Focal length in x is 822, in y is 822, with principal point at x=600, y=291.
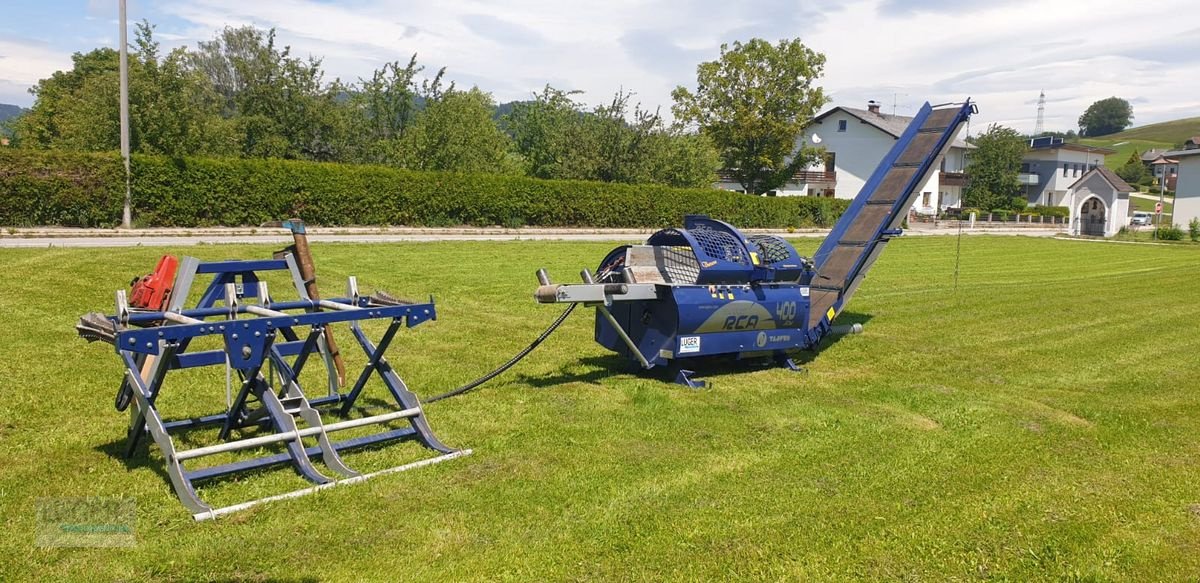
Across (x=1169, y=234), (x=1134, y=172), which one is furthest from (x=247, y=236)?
(x=1134, y=172)

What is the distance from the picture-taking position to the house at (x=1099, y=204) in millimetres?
56594

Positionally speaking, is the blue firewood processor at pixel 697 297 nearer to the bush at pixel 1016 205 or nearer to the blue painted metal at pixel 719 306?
the blue painted metal at pixel 719 306

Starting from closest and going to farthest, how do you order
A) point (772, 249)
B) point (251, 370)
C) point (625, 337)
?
point (251, 370)
point (625, 337)
point (772, 249)

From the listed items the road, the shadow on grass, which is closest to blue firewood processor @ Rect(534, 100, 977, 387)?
the shadow on grass

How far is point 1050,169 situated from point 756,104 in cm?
5070

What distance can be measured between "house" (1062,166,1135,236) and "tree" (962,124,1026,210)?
20.6m

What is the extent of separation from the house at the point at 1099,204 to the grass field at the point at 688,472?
51.6m

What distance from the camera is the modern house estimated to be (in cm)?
9181

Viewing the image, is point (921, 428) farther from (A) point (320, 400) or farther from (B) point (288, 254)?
(B) point (288, 254)

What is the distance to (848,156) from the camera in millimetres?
73062

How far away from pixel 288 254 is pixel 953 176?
7829 cm

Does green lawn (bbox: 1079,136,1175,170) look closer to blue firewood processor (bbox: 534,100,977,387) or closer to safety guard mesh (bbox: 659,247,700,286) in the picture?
blue firewood processor (bbox: 534,100,977,387)

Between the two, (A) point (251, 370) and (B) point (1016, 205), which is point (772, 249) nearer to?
(A) point (251, 370)

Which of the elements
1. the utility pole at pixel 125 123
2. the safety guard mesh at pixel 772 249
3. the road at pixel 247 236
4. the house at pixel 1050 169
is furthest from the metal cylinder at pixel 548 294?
the house at pixel 1050 169
